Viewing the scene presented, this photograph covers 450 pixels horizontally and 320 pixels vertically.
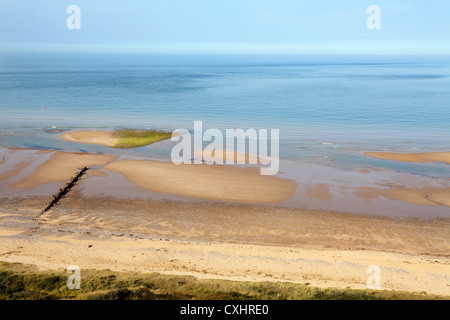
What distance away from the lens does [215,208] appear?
73.0 ft

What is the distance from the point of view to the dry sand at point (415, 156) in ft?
108

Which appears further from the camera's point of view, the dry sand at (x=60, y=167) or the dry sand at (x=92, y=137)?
the dry sand at (x=92, y=137)

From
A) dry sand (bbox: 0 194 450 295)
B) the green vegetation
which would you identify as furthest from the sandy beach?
the green vegetation

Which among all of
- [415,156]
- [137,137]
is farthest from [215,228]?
[415,156]

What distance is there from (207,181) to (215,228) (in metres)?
7.33

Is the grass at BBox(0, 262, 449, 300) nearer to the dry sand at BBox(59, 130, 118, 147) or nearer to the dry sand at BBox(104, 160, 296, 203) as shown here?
the dry sand at BBox(104, 160, 296, 203)

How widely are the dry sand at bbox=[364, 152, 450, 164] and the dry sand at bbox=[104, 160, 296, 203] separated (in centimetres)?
1152

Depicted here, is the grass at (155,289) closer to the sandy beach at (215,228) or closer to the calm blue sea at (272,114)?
the sandy beach at (215,228)

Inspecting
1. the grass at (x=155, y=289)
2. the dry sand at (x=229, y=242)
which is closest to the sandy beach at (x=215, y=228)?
the dry sand at (x=229, y=242)

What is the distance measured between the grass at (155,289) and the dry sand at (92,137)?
2521 centimetres

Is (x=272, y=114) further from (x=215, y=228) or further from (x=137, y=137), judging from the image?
(x=215, y=228)

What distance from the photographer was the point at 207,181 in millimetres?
26719
